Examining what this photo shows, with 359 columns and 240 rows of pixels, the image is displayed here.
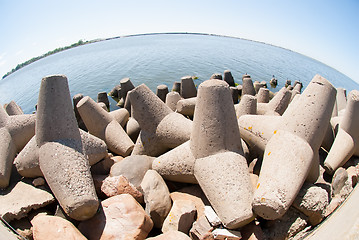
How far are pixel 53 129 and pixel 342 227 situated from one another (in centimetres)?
307

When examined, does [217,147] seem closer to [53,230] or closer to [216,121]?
[216,121]

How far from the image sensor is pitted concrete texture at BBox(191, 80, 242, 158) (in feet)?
8.23

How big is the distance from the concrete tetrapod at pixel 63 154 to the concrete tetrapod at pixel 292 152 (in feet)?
5.87

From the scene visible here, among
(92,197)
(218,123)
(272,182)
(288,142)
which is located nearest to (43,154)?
(92,197)

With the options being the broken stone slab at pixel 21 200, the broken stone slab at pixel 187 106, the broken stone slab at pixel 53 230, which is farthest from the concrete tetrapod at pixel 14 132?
the broken stone slab at pixel 187 106

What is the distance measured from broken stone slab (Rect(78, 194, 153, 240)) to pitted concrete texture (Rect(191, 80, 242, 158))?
1.00 m

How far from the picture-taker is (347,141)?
2.94m

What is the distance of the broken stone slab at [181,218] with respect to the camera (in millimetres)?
2166

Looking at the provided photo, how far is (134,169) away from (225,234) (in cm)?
148

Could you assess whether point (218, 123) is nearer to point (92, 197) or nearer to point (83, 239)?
point (92, 197)

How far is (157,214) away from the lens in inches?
91.7

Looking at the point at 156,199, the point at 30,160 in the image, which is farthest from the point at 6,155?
the point at 156,199

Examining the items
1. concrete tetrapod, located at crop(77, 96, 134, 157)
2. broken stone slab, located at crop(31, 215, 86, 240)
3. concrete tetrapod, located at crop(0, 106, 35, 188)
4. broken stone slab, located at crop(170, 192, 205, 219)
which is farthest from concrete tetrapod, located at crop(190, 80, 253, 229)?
concrete tetrapod, located at crop(0, 106, 35, 188)

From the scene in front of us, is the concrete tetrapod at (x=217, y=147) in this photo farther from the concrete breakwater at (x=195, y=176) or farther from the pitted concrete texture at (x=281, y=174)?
the pitted concrete texture at (x=281, y=174)
